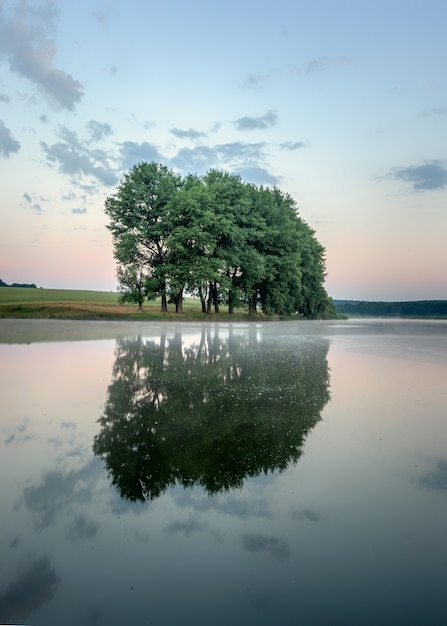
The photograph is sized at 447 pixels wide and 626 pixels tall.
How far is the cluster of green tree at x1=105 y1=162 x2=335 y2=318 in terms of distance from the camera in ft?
163

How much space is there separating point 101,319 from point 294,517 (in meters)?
47.1

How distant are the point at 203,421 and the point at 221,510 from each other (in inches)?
127

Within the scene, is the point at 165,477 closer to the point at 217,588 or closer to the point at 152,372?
the point at 217,588

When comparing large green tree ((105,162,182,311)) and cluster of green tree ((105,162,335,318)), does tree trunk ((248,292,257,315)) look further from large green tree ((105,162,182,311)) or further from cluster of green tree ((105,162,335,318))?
large green tree ((105,162,182,311))

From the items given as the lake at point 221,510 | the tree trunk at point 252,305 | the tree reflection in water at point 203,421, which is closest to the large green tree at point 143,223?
the tree trunk at point 252,305

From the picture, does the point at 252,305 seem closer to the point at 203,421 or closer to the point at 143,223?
the point at 143,223

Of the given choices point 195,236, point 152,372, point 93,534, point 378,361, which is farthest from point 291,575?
point 195,236

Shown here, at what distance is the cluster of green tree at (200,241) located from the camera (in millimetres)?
49531

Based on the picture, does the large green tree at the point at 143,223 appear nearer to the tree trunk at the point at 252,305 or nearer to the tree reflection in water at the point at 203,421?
the tree trunk at the point at 252,305

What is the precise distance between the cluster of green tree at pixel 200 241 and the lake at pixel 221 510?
41.1m

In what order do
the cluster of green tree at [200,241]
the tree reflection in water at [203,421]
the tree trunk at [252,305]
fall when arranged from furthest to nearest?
the tree trunk at [252,305] → the cluster of green tree at [200,241] → the tree reflection in water at [203,421]

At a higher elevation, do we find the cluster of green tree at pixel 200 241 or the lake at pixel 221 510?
the cluster of green tree at pixel 200 241

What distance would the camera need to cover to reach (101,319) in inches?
1918

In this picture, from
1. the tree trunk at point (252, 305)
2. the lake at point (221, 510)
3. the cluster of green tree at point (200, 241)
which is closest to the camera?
the lake at point (221, 510)
